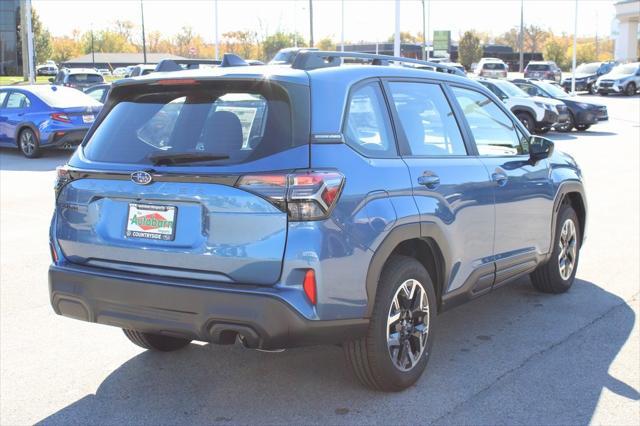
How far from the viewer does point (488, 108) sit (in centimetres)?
563

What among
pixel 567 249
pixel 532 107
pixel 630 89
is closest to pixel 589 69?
pixel 630 89

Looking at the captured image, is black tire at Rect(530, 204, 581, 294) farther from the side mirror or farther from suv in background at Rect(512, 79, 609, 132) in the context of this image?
suv in background at Rect(512, 79, 609, 132)

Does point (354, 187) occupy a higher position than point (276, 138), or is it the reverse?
point (276, 138)

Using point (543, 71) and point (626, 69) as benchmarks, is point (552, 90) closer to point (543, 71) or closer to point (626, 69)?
point (626, 69)

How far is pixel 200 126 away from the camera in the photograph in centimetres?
408

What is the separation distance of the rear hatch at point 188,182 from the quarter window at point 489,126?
1783 millimetres

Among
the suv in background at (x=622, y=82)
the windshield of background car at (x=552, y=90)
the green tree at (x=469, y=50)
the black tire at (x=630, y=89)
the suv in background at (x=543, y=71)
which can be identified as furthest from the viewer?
the green tree at (x=469, y=50)

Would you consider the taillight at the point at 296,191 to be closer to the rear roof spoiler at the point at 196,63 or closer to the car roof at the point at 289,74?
the car roof at the point at 289,74

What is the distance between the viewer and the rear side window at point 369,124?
4070 millimetres

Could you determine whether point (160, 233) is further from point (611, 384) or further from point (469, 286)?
point (611, 384)

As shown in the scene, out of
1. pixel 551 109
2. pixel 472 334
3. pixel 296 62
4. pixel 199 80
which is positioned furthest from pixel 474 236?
pixel 551 109

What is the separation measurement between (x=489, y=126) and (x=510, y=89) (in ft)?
60.4

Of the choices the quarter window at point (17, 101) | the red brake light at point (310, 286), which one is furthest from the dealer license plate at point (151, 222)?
the quarter window at point (17, 101)

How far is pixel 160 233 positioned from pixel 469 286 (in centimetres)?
209
